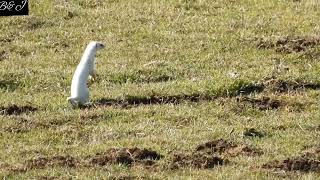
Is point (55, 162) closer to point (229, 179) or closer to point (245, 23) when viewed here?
point (229, 179)

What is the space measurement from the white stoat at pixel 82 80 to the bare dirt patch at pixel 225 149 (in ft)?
7.53

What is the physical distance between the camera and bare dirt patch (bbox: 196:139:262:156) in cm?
995

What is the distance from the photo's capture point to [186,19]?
17516mm

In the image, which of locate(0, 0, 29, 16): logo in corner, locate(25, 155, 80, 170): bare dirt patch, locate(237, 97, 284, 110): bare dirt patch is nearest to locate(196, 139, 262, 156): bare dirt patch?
locate(25, 155, 80, 170): bare dirt patch

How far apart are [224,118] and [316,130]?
49.6 inches

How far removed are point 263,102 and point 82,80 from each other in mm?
2501

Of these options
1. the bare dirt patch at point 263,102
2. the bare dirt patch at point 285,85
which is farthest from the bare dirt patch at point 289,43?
the bare dirt patch at point 263,102

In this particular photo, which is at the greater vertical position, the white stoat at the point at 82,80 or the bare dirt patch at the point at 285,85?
the white stoat at the point at 82,80

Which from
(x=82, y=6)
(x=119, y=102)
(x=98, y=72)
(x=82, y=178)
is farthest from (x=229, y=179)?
(x=82, y=6)

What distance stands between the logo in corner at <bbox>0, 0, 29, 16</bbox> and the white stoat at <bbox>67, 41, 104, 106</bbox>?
16.5ft

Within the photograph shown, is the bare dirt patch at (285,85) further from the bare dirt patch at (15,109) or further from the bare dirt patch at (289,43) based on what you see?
the bare dirt patch at (15,109)

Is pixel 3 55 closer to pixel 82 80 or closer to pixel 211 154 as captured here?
pixel 82 80

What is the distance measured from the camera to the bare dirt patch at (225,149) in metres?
9.95

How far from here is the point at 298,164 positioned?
941 centimetres
